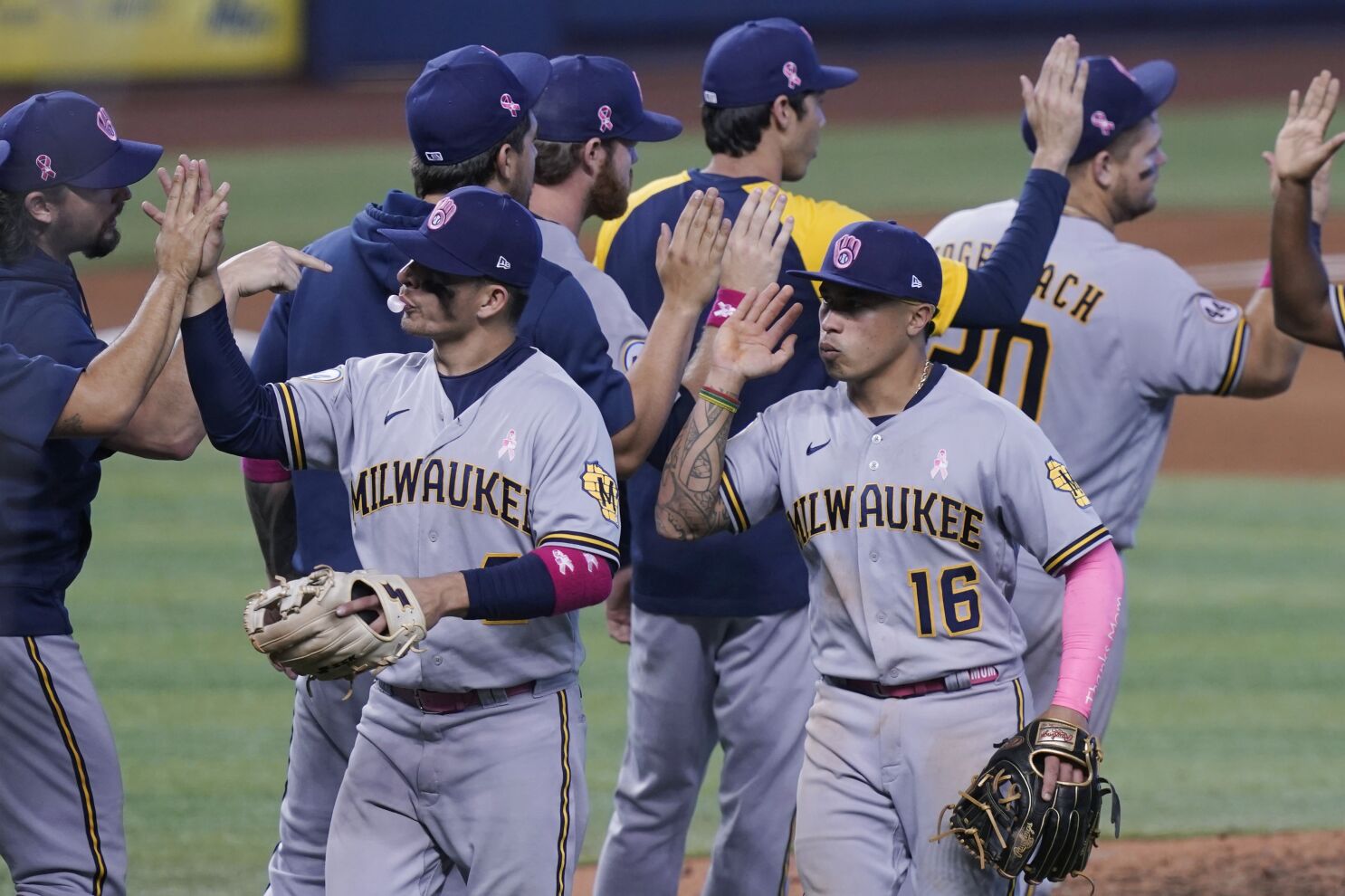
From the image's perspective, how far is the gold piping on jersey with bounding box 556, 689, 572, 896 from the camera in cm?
362

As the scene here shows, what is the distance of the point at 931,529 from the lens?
382cm

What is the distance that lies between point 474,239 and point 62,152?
998 mm

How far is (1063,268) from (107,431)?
2.67 metres

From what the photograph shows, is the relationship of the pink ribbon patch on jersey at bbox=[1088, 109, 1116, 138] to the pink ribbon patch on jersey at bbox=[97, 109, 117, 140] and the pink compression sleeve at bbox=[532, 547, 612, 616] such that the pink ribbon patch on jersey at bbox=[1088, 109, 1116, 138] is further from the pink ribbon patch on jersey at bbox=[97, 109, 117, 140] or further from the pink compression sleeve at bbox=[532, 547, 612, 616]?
the pink ribbon patch on jersey at bbox=[97, 109, 117, 140]

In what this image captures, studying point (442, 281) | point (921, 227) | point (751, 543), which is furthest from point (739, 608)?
point (921, 227)

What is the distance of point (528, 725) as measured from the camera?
3648 millimetres

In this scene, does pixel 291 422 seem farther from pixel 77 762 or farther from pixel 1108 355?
pixel 1108 355

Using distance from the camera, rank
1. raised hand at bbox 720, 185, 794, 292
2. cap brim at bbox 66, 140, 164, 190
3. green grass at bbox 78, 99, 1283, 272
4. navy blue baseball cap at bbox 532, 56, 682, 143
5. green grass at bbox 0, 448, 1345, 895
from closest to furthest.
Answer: cap brim at bbox 66, 140, 164, 190 < raised hand at bbox 720, 185, 794, 292 < navy blue baseball cap at bbox 532, 56, 682, 143 < green grass at bbox 0, 448, 1345, 895 < green grass at bbox 78, 99, 1283, 272

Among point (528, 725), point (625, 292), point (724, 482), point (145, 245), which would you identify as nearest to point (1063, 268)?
point (625, 292)

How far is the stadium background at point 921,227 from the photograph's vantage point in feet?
22.2

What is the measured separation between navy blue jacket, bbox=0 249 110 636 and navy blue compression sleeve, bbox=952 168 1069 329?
1.98m

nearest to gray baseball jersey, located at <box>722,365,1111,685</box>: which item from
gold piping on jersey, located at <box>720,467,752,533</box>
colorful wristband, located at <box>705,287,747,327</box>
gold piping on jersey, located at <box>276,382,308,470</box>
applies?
gold piping on jersey, located at <box>720,467,752,533</box>

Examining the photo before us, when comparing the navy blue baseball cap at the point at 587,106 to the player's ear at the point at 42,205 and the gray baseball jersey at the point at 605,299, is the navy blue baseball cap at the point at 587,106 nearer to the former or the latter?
the gray baseball jersey at the point at 605,299

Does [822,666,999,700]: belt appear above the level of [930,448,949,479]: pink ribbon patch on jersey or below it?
below
